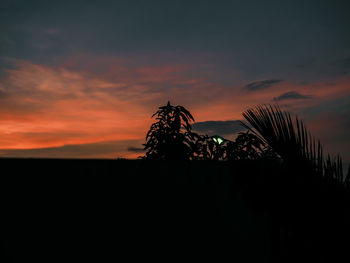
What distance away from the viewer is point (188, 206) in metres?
Answer: 3.75

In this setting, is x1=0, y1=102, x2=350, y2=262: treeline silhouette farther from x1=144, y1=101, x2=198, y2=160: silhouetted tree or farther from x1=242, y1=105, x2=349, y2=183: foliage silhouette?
x1=144, y1=101, x2=198, y2=160: silhouetted tree

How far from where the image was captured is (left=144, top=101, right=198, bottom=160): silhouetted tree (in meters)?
6.18


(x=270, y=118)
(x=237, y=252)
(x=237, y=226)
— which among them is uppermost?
(x=270, y=118)

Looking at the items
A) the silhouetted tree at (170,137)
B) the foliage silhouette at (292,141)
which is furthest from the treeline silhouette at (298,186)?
the silhouetted tree at (170,137)

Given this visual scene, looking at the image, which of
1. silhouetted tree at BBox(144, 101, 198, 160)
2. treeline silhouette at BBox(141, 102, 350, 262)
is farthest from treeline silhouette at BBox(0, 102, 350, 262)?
silhouetted tree at BBox(144, 101, 198, 160)

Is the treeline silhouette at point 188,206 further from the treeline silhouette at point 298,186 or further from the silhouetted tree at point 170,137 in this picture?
the silhouetted tree at point 170,137

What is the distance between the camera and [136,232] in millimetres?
3430

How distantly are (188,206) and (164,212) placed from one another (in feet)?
1.13

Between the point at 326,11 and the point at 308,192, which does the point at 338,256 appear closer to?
the point at 308,192


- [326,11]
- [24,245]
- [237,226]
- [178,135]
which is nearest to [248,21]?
[326,11]

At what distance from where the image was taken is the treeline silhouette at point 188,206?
2.38 m

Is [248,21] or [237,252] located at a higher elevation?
[248,21]

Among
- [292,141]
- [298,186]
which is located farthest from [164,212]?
[292,141]

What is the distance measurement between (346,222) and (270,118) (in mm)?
1025
